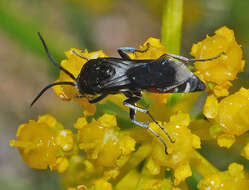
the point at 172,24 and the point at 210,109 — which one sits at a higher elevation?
the point at 172,24

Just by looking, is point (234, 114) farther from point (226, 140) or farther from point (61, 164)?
point (61, 164)

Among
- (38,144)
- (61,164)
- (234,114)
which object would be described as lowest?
(61,164)

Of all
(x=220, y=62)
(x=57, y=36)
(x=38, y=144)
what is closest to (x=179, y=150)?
(x=220, y=62)

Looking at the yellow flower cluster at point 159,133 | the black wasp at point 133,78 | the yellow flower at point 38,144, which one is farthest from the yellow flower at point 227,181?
the yellow flower at point 38,144

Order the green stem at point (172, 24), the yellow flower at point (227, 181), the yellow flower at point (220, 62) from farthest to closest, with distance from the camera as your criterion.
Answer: the green stem at point (172, 24) → the yellow flower at point (220, 62) → the yellow flower at point (227, 181)

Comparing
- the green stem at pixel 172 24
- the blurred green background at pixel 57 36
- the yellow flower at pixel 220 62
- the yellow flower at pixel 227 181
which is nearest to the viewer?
the yellow flower at pixel 227 181

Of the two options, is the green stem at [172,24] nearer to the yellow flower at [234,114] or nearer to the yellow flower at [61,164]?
the yellow flower at [234,114]

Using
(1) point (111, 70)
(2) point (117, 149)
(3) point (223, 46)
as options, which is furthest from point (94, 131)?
(3) point (223, 46)

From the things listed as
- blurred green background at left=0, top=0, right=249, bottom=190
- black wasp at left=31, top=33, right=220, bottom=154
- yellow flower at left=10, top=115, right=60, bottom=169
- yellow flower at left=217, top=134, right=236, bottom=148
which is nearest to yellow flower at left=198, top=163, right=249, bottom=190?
yellow flower at left=217, top=134, right=236, bottom=148
